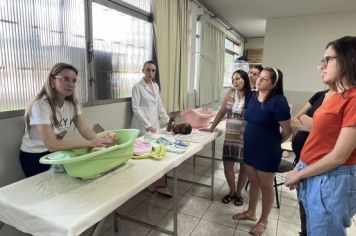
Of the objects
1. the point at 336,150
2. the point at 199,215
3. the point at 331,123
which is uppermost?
the point at 331,123

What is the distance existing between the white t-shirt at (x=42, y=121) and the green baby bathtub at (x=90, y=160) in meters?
0.24

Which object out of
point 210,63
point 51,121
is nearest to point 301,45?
point 210,63

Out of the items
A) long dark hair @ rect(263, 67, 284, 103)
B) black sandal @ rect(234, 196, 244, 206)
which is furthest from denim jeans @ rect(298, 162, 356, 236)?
black sandal @ rect(234, 196, 244, 206)

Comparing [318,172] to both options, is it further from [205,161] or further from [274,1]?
[274,1]

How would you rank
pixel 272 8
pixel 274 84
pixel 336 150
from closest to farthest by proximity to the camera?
pixel 336 150 < pixel 274 84 < pixel 272 8

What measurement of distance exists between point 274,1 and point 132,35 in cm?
280

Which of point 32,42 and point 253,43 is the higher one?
point 253,43

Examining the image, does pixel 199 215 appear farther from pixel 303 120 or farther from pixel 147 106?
pixel 303 120

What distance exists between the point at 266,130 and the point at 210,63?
387 centimetres

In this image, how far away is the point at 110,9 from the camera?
254 centimetres

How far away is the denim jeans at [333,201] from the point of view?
3.43 feet

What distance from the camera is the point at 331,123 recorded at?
105cm

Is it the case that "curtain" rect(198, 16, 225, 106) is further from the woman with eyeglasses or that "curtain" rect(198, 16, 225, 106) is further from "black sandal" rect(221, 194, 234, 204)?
the woman with eyeglasses

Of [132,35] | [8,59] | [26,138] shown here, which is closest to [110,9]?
[132,35]
